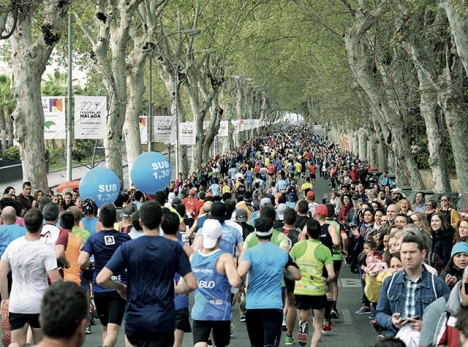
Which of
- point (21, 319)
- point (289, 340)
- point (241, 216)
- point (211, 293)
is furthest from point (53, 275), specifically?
point (241, 216)

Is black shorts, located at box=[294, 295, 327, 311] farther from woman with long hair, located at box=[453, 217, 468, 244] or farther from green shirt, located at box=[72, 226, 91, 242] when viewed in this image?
green shirt, located at box=[72, 226, 91, 242]

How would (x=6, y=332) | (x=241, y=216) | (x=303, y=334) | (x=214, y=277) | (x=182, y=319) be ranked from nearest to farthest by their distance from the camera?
(x=214, y=277)
(x=182, y=319)
(x=6, y=332)
(x=303, y=334)
(x=241, y=216)

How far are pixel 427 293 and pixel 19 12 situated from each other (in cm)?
1501

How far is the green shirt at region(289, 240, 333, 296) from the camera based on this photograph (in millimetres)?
10758

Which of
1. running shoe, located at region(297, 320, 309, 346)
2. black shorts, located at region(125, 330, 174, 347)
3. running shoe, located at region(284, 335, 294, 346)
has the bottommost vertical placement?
running shoe, located at region(284, 335, 294, 346)

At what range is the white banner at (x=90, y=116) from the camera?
23.2 m

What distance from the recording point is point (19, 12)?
1992 centimetres

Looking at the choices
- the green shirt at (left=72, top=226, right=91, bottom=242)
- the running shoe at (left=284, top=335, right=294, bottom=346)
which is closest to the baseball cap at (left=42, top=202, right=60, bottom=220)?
the green shirt at (left=72, top=226, right=91, bottom=242)

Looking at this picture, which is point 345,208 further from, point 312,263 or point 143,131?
point 143,131

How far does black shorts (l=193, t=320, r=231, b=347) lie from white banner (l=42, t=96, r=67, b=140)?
1492 centimetres

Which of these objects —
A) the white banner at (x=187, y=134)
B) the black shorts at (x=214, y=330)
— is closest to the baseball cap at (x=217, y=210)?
the black shorts at (x=214, y=330)

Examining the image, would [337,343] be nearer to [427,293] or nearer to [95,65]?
[427,293]

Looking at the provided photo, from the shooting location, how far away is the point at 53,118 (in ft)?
76.0

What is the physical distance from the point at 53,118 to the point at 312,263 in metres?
13.7
